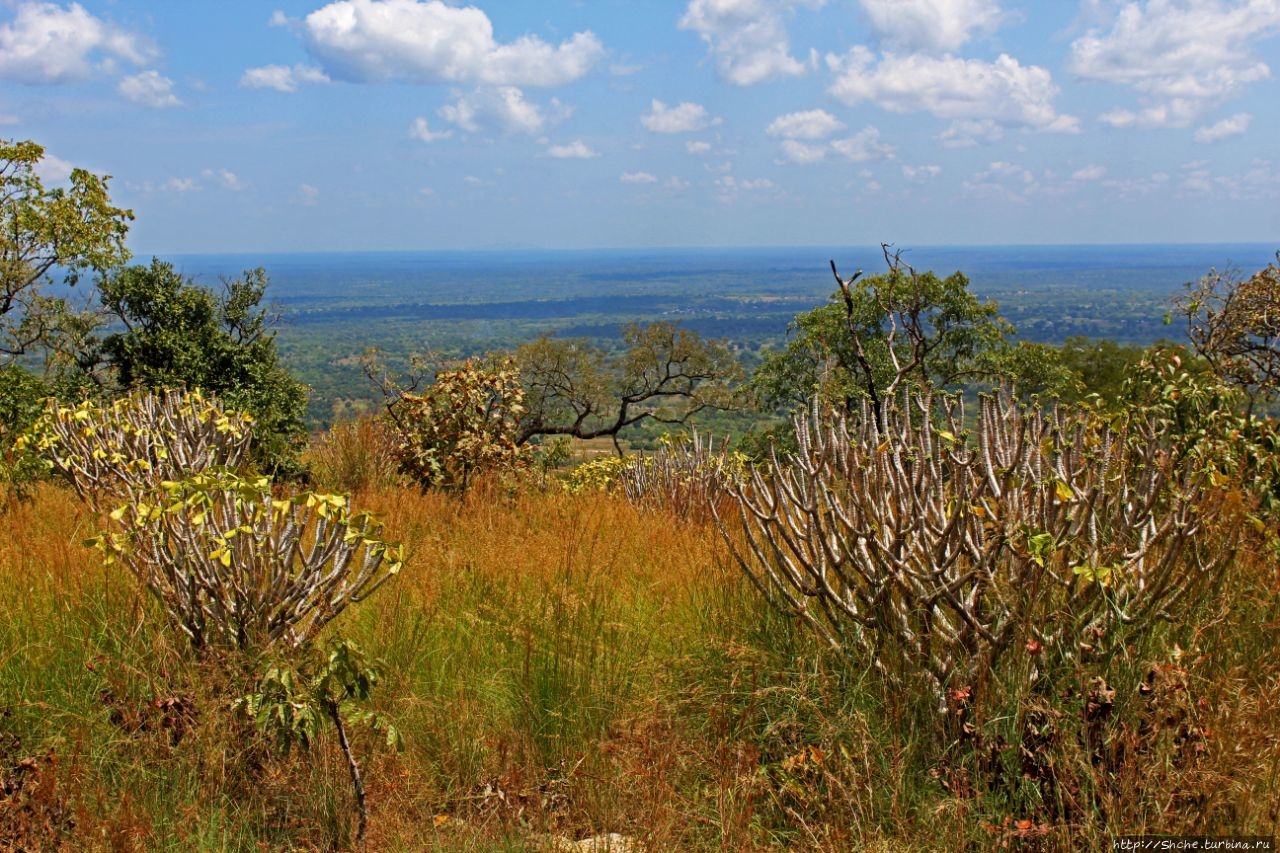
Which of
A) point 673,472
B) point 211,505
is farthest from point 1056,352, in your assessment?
point 211,505

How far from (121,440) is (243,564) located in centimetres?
Answer: 368

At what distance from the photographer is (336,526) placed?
4.09m

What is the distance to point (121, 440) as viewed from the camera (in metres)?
7.09

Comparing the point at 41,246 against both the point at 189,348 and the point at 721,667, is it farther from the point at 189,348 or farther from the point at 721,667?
the point at 721,667

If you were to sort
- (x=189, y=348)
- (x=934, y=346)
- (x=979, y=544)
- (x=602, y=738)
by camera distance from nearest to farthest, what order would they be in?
1. (x=979, y=544)
2. (x=602, y=738)
3. (x=189, y=348)
4. (x=934, y=346)

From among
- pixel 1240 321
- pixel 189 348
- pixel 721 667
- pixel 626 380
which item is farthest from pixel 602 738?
pixel 626 380

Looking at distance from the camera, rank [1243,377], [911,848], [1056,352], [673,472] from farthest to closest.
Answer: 1. [1056,352]
2. [1243,377]
3. [673,472]
4. [911,848]

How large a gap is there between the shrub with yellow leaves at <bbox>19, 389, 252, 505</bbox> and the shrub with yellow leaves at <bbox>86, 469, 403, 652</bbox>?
2.80m

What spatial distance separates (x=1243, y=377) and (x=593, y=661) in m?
9.28

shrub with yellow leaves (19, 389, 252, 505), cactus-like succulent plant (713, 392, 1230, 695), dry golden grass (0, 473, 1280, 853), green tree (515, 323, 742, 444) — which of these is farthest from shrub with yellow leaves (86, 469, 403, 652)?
green tree (515, 323, 742, 444)

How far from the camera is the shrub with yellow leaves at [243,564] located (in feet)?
13.0

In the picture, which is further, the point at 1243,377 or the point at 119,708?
the point at 1243,377

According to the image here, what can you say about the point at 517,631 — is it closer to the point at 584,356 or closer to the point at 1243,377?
the point at 1243,377

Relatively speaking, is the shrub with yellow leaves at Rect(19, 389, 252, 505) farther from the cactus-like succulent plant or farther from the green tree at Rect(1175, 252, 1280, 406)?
the green tree at Rect(1175, 252, 1280, 406)
